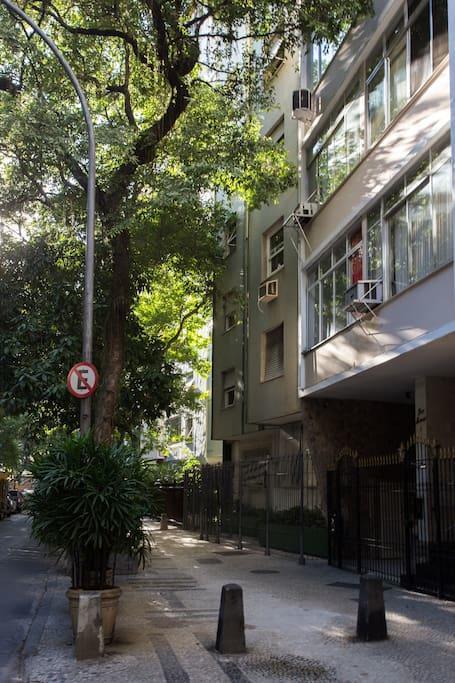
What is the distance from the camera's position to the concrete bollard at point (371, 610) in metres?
7.38

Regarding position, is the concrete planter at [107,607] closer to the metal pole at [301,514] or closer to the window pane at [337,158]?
the metal pole at [301,514]

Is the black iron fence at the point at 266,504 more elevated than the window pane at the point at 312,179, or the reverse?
the window pane at the point at 312,179

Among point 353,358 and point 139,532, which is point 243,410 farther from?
point 139,532

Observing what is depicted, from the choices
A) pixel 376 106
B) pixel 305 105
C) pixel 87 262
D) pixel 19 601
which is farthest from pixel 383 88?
pixel 19 601

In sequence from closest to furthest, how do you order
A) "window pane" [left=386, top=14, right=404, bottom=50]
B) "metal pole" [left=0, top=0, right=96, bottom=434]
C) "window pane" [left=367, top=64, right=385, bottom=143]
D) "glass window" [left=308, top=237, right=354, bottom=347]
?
"metal pole" [left=0, top=0, right=96, bottom=434] → "window pane" [left=386, top=14, right=404, bottom=50] → "window pane" [left=367, top=64, right=385, bottom=143] → "glass window" [left=308, top=237, right=354, bottom=347]

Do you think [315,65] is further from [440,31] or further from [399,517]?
[399,517]

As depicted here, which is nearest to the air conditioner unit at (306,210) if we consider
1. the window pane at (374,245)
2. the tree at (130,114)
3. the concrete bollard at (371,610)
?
the tree at (130,114)

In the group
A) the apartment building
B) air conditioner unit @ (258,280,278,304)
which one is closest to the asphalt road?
the apartment building

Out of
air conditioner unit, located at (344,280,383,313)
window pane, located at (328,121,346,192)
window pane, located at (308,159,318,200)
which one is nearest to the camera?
air conditioner unit, located at (344,280,383,313)

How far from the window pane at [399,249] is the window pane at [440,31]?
264 centimetres

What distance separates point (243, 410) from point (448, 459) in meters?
12.8

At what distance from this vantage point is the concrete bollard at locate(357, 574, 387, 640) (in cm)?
738

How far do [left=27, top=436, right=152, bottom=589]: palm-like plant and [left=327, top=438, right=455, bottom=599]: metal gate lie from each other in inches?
192

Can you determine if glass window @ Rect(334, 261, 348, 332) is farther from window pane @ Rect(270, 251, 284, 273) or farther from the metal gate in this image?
window pane @ Rect(270, 251, 284, 273)
